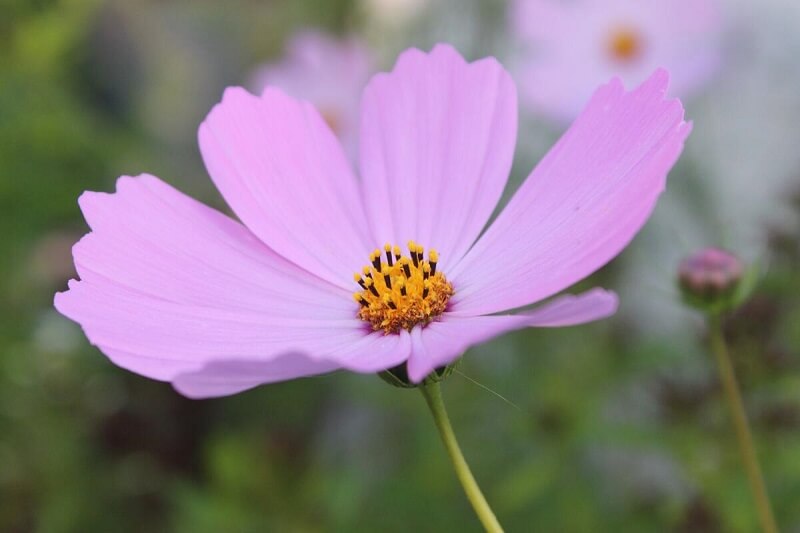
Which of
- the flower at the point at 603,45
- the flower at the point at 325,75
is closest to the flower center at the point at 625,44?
the flower at the point at 603,45

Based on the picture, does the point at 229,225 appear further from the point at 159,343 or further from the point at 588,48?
the point at 588,48

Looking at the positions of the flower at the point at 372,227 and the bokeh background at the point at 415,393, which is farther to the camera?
the bokeh background at the point at 415,393

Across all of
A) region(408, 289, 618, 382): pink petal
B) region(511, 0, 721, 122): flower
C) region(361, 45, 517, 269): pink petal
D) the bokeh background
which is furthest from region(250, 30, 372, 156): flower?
region(408, 289, 618, 382): pink petal

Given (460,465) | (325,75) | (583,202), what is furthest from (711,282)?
(325,75)

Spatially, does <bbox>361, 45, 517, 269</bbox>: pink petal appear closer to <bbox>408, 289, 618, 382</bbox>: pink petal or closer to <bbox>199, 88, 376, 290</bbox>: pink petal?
<bbox>199, 88, 376, 290</bbox>: pink petal

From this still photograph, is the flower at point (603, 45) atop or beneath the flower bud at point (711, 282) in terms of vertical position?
atop

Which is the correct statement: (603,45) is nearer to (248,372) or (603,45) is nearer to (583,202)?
(583,202)

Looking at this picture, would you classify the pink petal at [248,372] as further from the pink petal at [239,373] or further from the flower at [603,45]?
the flower at [603,45]

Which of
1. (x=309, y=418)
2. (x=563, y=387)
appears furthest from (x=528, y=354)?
(x=309, y=418)
